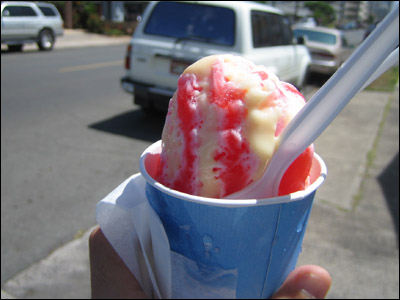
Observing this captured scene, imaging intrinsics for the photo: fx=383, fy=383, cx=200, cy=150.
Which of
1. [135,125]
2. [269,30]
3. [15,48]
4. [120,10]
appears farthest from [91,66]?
[120,10]

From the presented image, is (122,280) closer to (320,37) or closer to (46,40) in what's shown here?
(320,37)

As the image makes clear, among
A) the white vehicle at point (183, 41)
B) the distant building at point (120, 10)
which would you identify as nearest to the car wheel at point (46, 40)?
the distant building at point (120, 10)

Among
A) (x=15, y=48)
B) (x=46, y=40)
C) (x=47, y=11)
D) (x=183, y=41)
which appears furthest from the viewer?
(x=47, y=11)

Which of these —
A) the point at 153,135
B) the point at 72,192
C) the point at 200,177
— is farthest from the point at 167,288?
the point at 153,135

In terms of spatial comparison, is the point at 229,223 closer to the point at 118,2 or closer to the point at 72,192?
the point at 72,192

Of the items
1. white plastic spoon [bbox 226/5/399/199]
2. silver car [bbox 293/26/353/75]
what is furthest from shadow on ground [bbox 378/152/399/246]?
silver car [bbox 293/26/353/75]

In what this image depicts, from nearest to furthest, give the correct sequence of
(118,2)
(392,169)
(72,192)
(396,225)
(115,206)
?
1. (115,206)
2. (396,225)
3. (72,192)
4. (392,169)
5. (118,2)

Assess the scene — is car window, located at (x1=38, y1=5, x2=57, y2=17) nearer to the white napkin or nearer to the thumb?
the white napkin
